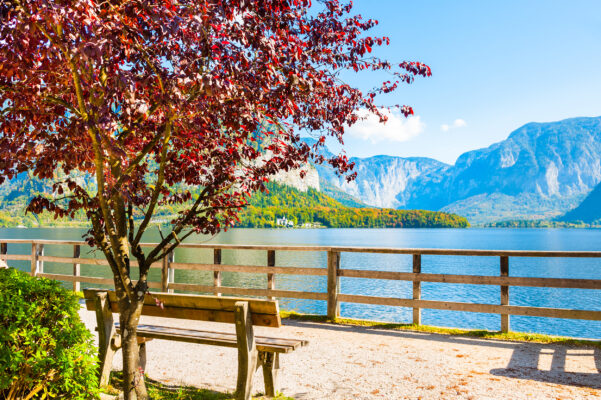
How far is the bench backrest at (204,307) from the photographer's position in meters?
4.30

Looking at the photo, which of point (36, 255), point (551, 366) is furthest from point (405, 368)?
point (36, 255)

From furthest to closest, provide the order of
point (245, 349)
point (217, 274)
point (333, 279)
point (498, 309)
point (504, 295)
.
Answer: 1. point (217, 274)
2. point (333, 279)
3. point (504, 295)
4. point (498, 309)
5. point (245, 349)

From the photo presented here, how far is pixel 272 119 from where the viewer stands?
4.80 metres

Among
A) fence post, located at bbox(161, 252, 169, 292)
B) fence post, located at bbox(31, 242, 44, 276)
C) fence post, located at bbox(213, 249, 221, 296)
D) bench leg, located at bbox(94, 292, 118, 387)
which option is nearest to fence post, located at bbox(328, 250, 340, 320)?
Answer: fence post, located at bbox(213, 249, 221, 296)

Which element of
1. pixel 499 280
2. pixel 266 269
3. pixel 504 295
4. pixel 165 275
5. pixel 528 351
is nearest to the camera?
pixel 528 351

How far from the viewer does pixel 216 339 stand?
485 cm

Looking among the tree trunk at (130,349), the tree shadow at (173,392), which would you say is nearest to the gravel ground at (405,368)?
the tree shadow at (173,392)

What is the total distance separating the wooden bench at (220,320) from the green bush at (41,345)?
3.27 ft

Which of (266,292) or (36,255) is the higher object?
(36,255)

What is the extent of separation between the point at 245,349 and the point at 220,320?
358 millimetres

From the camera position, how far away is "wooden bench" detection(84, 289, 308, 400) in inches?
171

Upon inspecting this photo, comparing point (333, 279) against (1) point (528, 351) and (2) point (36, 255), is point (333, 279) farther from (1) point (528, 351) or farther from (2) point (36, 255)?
(2) point (36, 255)

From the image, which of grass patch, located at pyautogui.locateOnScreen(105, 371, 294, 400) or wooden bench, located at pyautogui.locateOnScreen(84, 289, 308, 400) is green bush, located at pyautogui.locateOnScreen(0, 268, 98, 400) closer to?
wooden bench, located at pyautogui.locateOnScreen(84, 289, 308, 400)

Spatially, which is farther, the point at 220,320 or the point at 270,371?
the point at 270,371
